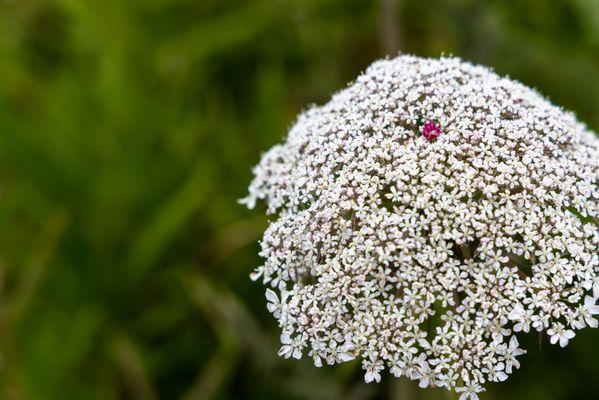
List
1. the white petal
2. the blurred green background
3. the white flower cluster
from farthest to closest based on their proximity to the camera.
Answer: the blurred green background
the white petal
the white flower cluster

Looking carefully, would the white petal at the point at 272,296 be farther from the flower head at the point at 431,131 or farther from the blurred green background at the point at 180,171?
the blurred green background at the point at 180,171

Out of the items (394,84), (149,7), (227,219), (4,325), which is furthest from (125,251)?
(394,84)

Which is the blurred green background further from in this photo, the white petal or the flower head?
the flower head

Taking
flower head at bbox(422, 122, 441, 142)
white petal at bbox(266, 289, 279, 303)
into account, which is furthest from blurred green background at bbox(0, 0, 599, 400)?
flower head at bbox(422, 122, 441, 142)

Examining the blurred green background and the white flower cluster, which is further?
the blurred green background

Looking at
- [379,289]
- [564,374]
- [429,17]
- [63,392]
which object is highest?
[429,17]

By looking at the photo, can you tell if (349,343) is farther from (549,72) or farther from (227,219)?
(549,72)
